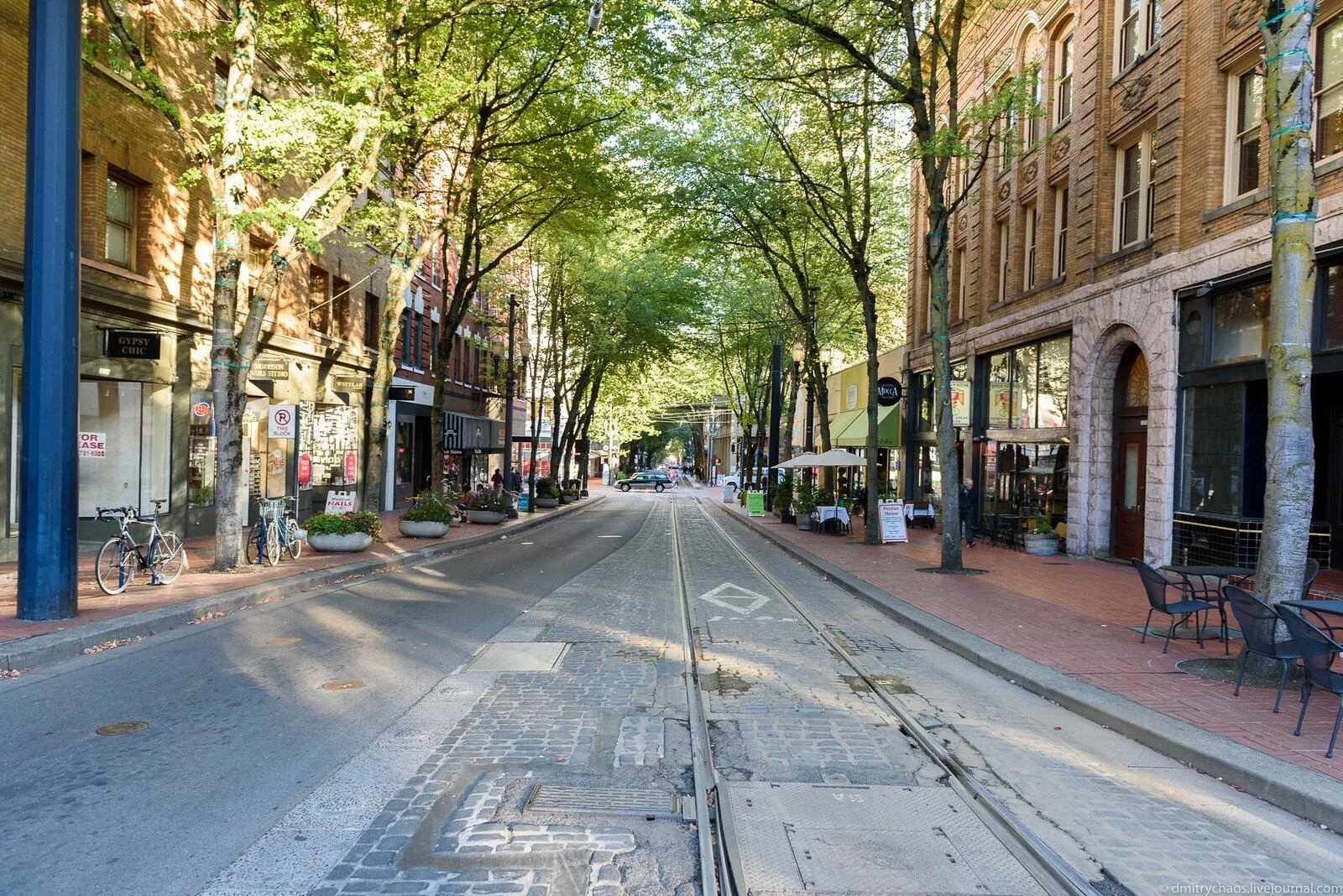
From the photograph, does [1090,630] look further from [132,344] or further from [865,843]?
[132,344]

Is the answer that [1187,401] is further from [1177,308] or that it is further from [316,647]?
[316,647]

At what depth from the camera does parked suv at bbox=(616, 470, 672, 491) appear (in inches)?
2773

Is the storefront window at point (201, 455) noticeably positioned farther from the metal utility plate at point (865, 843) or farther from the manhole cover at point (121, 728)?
the metal utility plate at point (865, 843)

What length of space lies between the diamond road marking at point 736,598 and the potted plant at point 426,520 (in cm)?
930

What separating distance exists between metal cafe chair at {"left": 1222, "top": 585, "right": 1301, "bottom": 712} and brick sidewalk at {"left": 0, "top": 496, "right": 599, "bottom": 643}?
10589 mm

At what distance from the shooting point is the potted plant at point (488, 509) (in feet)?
87.6

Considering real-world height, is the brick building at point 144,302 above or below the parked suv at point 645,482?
above

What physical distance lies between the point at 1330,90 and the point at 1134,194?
4831 millimetres

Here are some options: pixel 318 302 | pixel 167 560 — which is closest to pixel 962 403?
pixel 318 302

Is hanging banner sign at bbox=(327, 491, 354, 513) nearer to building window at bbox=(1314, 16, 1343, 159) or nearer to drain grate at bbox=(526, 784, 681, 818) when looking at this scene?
drain grate at bbox=(526, 784, 681, 818)

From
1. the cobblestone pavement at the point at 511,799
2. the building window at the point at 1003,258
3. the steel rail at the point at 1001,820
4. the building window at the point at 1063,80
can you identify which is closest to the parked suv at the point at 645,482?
the building window at the point at 1003,258

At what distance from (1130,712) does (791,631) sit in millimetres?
4070

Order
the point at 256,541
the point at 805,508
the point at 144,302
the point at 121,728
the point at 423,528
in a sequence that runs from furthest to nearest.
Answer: the point at 805,508
the point at 423,528
the point at 144,302
the point at 256,541
the point at 121,728

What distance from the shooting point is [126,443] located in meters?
16.8
